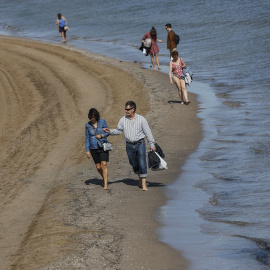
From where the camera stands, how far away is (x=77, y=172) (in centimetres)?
1322

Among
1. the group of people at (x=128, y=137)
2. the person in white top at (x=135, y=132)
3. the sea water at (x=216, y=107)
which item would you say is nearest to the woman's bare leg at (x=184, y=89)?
the sea water at (x=216, y=107)

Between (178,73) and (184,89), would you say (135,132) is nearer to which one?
(178,73)

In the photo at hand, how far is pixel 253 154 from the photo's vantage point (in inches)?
537

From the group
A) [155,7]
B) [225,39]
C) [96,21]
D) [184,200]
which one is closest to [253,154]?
[184,200]

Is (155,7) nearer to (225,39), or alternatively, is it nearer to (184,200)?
(225,39)

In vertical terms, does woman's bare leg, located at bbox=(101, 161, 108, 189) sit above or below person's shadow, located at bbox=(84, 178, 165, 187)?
above

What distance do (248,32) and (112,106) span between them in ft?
53.9

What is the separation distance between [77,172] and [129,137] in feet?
7.99

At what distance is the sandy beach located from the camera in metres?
8.72

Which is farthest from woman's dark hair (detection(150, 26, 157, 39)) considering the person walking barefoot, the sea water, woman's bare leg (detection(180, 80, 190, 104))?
woman's bare leg (detection(180, 80, 190, 104))

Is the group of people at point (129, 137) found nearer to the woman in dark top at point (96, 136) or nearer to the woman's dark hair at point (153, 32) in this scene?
the woman in dark top at point (96, 136)

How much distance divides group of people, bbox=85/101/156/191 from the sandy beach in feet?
1.56

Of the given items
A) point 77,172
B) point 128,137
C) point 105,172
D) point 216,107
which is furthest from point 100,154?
point 216,107

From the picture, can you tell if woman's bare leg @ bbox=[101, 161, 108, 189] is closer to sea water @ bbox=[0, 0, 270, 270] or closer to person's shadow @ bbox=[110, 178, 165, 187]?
person's shadow @ bbox=[110, 178, 165, 187]
